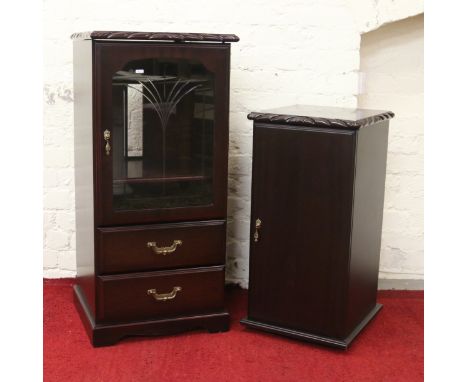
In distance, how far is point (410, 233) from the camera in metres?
2.95

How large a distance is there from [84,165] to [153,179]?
0.29 m

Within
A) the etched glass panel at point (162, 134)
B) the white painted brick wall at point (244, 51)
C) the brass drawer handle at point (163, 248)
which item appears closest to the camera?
the etched glass panel at point (162, 134)

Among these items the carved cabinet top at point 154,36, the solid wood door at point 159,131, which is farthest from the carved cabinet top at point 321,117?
the carved cabinet top at point 154,36

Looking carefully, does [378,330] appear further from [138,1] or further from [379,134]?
[138,1]

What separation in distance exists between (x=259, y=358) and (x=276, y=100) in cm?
108

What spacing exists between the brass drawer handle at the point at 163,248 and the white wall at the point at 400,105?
101 cm

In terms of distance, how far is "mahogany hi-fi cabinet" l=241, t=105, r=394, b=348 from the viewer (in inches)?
89.5

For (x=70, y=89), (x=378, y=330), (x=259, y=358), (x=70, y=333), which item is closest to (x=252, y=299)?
(x=259, y=358)

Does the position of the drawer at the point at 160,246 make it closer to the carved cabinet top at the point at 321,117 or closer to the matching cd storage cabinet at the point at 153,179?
the matching cd storage cabinet at the point at 153,179

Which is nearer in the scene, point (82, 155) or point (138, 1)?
point (82, 155)

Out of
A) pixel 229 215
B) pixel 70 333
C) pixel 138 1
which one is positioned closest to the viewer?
pixel 70 333

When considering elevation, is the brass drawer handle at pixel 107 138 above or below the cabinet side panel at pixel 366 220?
above

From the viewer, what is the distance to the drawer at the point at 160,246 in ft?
7.65

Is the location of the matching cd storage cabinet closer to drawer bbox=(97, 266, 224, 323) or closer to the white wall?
drawer bbox=(97, 266, 224, 323)
